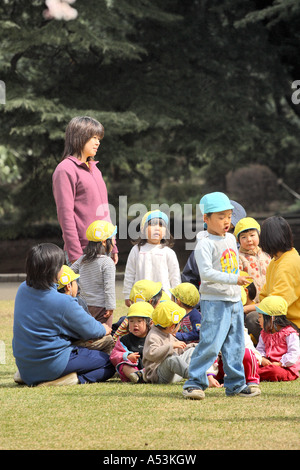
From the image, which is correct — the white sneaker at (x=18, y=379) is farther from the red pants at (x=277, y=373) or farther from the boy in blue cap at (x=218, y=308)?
the red pants at (x=277, y=373)

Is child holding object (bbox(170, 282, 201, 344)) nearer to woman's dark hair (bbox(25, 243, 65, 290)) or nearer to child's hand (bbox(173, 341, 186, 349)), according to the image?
child's hand (bbox(173, 341, 186, 349))

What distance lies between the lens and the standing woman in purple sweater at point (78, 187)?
737cm

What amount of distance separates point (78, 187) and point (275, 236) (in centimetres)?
178

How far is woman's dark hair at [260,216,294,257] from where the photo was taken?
7.15m

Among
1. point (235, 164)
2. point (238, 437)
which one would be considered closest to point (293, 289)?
point (238, 437)

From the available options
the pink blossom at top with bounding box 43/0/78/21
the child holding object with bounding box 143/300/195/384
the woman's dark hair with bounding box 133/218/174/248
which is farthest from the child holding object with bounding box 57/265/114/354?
the pink blossom at top with bounding box 43/0/78/21

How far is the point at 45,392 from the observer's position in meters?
6.42

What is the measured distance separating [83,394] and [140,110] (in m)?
12.9

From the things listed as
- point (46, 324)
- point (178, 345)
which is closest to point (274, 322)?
point (178, 345)

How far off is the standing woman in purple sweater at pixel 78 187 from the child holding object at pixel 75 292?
0.39 metres

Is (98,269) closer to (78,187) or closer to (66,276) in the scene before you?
(66,276)

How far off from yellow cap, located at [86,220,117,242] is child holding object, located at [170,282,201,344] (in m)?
0.75

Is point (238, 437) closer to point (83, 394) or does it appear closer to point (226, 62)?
point (83, 394)

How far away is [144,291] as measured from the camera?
23.7 ft
